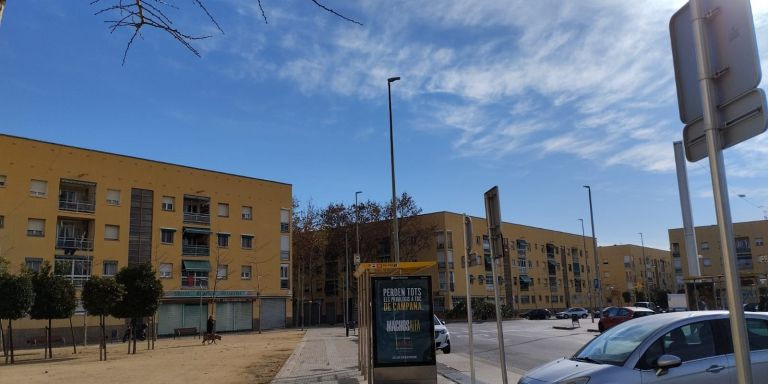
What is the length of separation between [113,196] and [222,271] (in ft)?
40.1

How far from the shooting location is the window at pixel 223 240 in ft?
186

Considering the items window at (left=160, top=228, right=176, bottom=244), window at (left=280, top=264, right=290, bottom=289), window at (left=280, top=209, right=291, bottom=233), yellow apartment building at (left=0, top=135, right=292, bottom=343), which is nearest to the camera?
yellow apartment building at (left=0, top=135, right=292, bottom=343)

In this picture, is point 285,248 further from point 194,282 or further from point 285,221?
point 194,282

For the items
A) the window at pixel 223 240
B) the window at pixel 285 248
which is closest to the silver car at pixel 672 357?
the window at pixel 223 240

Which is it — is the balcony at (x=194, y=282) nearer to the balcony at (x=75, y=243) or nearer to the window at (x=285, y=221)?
the balcony at (x=75, y=243)

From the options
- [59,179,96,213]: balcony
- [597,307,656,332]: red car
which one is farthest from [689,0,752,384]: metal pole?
[59,179,96,213]: balcony

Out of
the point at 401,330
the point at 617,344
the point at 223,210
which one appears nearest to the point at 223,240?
the point at 223,210

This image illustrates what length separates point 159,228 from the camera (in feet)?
169

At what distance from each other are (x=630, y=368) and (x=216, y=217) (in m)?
53.6

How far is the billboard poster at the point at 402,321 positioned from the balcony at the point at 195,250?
45.6 metres

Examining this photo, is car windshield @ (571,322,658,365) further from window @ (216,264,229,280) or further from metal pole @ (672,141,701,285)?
window @ (216,264,229,280)

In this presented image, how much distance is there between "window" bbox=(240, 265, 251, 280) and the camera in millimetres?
57753

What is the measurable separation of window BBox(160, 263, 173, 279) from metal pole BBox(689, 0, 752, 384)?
174 feet

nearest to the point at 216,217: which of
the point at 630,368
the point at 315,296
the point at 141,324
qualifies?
the point at 141,324
